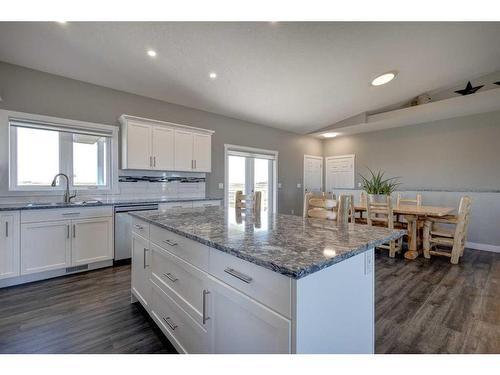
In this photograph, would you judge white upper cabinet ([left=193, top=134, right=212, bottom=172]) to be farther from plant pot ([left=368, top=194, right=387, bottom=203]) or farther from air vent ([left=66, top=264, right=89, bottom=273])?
plant pot ([left=368, top=194, right=387, bottom=203])

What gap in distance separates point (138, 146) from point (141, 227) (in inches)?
80.1

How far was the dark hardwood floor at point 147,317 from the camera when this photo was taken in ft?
5.60

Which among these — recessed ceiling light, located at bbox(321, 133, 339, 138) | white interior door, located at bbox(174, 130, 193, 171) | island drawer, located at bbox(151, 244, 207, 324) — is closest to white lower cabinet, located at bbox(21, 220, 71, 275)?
white interior door, located at bbox(174, 130, 193, 171)

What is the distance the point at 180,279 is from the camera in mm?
1499

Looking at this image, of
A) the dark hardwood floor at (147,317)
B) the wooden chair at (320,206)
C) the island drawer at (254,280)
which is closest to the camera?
the island drawer at (254,280)

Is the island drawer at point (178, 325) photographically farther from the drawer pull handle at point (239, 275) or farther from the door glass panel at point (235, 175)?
the door glass panel at point (235, 175)

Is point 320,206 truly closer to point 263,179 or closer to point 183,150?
point 183,150

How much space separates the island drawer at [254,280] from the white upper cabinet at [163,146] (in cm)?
300

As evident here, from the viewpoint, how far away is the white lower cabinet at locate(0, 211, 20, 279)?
8.52 feet

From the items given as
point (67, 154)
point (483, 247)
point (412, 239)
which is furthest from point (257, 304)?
point (483, 247)

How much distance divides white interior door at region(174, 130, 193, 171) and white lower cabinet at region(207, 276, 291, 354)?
3.17 m

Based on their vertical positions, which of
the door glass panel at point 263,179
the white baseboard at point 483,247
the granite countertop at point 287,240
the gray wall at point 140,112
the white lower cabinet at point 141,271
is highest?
the gray wall at point 140,112

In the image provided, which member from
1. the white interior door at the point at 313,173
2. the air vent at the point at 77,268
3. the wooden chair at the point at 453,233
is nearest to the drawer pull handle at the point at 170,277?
the air vent at the point at 77,268
